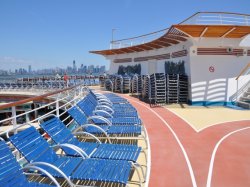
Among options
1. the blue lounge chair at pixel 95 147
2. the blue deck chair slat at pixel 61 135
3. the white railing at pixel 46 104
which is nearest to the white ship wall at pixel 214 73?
the white railing at pixel 46 104

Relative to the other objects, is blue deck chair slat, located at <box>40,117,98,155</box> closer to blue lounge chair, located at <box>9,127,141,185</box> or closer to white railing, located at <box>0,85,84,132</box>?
white railing, located at <box>0,85,84,132</box>

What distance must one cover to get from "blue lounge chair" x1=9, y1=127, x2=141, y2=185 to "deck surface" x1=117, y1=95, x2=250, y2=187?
91cm

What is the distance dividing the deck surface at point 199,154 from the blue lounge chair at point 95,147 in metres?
0.59

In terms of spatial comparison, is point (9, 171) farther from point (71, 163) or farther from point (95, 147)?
point (95, 147)

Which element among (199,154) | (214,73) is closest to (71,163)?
(199,154)

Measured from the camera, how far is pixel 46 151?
3.98 meters

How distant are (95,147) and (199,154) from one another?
2.54 metres

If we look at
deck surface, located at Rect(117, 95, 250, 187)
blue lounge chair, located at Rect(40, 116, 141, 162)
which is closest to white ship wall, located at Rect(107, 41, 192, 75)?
deck surface, located at Rect(117, 95, 250, 187)

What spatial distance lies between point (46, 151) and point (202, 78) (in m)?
10.7

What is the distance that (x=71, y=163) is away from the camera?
12.7 feet

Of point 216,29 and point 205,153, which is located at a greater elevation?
point 216,29

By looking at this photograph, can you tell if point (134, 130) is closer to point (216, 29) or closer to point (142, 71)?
point (216, 29)

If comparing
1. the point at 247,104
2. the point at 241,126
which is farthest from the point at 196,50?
the point at 241,126

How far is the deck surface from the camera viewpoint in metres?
4.48
